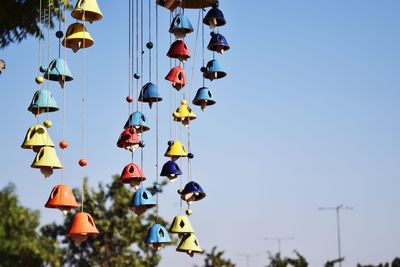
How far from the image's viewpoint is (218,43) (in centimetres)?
614

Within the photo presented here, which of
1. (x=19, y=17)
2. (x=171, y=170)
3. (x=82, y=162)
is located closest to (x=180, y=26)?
(x=171, y=170)

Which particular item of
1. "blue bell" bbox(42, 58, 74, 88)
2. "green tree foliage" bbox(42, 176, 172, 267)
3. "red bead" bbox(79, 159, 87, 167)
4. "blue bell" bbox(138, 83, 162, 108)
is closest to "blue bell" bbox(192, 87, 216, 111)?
"blue bell" bbox(138, 83, 162, 108)

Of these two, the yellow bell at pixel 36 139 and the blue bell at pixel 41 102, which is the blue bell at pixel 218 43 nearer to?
the blue bell at pixel 41 102

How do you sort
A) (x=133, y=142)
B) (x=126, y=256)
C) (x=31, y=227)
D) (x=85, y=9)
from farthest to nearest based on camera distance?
1. (x=31, y=227)
2. (x=126, y=256)
3. (x=133, y=142)
4. (x=85, y=9)

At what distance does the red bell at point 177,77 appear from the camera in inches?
233

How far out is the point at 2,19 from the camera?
30.2 feet

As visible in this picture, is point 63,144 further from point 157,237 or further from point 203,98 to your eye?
point 203,98

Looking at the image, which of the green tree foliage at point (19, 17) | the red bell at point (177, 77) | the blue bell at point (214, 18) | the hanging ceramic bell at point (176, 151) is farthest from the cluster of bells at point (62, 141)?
the green tree foliage at point (19, 17)

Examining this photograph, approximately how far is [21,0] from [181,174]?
13.9ft

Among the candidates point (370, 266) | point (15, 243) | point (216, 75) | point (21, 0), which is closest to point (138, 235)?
point (15, 243)

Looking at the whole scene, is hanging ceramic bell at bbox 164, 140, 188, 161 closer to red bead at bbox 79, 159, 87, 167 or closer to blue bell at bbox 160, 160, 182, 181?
blue bell at bbox 160, 160, 182, 181

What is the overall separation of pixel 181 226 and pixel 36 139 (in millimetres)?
1122

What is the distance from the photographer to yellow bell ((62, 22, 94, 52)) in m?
5.50

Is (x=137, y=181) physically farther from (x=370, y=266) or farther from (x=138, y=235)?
(x=138, y=235)
